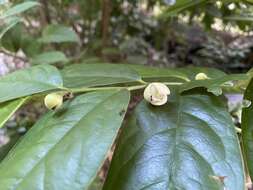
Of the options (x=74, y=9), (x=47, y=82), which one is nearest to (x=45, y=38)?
(x=47, y=82)

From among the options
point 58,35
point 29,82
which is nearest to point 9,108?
point 29,82

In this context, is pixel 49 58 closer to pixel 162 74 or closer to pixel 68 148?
pixel 162 74

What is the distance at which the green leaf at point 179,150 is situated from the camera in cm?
39

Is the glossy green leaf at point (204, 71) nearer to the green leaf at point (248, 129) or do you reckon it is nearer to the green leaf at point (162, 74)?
the green leaf at point (162, 74)

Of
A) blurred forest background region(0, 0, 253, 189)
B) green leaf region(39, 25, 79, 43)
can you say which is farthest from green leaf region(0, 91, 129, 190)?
green leaf region(39, 25, 79, 43)

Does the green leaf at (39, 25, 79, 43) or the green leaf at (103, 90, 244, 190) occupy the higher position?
the green leaf at (39, 25, 79, 43)

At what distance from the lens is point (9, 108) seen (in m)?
0.47

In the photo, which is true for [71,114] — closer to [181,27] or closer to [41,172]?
[41,172]

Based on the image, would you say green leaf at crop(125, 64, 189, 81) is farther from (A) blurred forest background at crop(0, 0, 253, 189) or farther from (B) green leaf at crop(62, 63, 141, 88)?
(A) blurred forest background at crop(0, 0, 253, 189)

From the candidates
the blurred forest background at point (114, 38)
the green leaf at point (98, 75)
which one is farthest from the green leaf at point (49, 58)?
the green leaf at point (98, 75)

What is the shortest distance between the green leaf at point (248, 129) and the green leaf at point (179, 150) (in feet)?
0.06

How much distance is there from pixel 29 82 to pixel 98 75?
88 mm

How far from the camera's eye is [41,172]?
0.38 meters

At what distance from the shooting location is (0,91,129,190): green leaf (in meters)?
0.37
